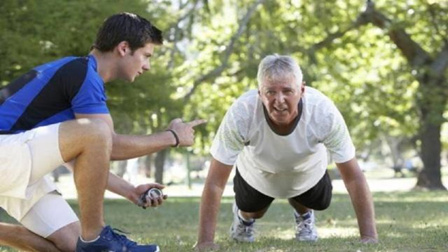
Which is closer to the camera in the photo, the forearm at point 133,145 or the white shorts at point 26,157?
the white shorts at point 26,157

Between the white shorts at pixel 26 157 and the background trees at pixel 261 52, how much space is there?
10.9 m

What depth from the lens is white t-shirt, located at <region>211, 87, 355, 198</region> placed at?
22.7 feet

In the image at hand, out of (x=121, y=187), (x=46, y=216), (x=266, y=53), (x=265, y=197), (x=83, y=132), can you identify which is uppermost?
(x=83, y=132)

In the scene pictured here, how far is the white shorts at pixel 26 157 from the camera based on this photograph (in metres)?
5.31

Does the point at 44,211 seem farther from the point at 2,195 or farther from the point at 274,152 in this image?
the point at 274,152

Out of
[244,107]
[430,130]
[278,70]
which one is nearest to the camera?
[278,70]

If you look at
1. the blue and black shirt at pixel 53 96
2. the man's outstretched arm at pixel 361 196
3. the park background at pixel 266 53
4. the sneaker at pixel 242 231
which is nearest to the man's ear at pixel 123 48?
the blue and black shirt at pixel 53 96

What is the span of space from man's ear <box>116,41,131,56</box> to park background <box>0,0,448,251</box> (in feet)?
18.6

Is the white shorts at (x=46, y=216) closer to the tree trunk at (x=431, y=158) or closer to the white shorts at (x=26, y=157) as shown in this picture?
the white shorts at (x=26, y=157)

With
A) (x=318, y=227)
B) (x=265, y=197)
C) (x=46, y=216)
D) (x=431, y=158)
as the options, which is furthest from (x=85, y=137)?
(x=431, y=158)

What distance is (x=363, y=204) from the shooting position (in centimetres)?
704

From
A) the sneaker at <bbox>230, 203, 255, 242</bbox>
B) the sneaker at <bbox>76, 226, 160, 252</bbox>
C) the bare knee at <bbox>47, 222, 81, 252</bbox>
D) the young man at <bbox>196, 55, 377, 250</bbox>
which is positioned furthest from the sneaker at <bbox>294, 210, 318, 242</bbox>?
the sneaker at <bbox>76, 226, 160, 252</bbox>

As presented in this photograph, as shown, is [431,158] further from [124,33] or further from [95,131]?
[95,131]

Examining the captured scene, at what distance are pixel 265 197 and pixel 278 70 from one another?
1744 mm
